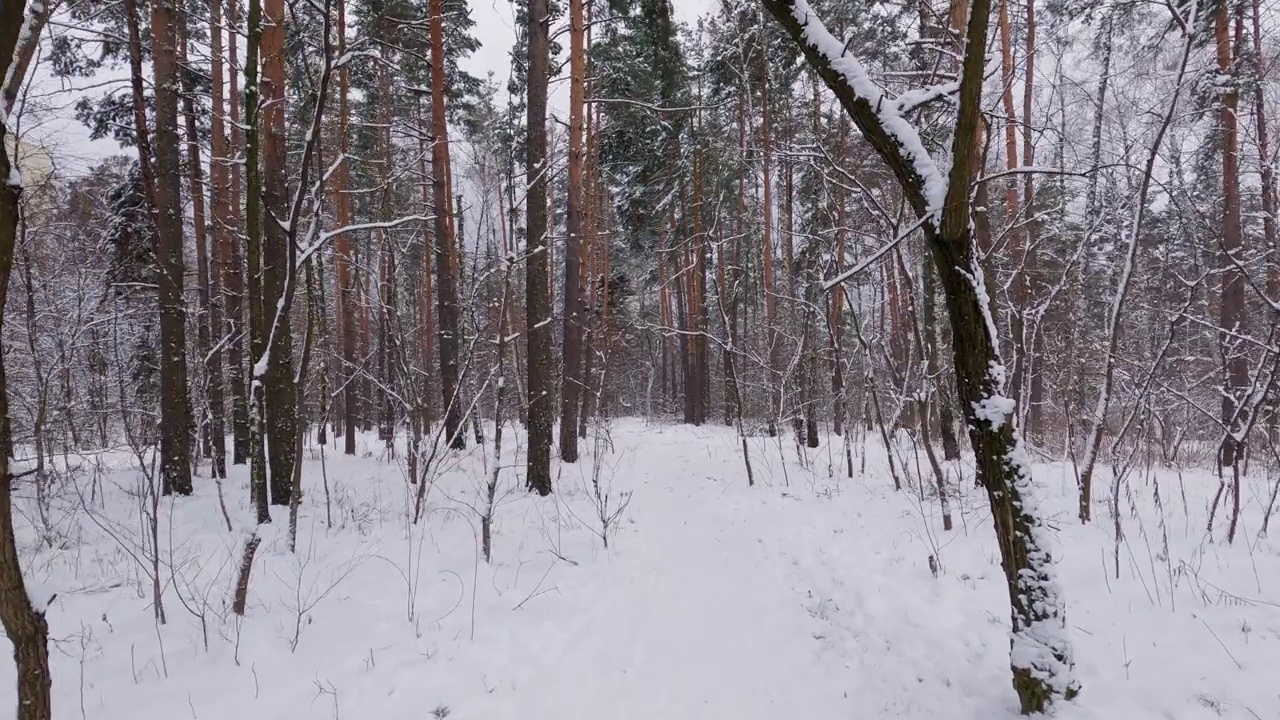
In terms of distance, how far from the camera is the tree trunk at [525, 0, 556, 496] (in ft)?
23.1

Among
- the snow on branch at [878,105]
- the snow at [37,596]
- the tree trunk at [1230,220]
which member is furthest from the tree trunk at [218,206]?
the tree trunk at [1230,220]

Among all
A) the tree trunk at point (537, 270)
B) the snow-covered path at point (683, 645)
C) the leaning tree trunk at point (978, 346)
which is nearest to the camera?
the leaning tree trunk at point (978, 346)

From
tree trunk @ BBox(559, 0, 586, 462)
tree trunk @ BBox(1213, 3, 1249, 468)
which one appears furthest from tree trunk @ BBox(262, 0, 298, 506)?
tree trunk @ BBox(1213, 3, 1249, 468)

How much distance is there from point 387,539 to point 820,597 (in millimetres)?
3850

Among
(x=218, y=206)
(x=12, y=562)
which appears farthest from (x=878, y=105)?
(x=218, y=206)

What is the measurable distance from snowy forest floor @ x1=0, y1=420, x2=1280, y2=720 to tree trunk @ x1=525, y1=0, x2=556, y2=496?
1.35m

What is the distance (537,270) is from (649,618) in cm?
463

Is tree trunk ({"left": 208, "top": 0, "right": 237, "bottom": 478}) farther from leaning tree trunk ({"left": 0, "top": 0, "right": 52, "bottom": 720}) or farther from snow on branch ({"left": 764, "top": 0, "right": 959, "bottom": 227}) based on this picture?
snow on branch ({"left": 764, "top": 0, "right": 959, "bottom": 227})

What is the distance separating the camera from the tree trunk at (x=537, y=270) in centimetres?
704

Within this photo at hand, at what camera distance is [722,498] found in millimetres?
7293

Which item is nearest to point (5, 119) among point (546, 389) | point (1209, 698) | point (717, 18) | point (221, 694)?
point (221, 694)

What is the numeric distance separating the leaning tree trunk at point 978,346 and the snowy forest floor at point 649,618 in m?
0.29

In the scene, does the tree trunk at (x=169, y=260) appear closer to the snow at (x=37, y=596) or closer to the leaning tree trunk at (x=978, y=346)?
the snow at (x=37, y=596)

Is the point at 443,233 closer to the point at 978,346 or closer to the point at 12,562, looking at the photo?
the point at 12,562
